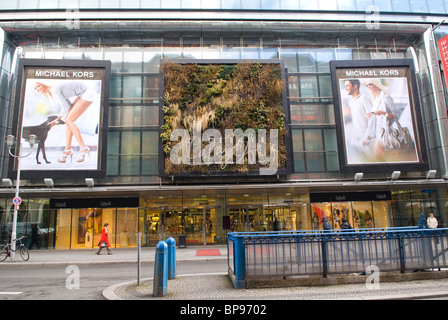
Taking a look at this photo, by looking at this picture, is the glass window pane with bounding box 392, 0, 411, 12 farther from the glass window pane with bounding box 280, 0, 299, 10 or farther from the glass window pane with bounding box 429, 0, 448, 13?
the glass window pane with bounding box 280, 0, 299, 10

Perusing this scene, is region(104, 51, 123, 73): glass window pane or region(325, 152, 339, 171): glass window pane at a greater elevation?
region(104, 51, 123, 73): glass window pane

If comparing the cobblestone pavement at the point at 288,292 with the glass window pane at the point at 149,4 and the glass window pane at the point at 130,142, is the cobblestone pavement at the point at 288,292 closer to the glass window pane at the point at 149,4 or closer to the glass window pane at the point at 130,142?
the glass window pane at the point at 130,142

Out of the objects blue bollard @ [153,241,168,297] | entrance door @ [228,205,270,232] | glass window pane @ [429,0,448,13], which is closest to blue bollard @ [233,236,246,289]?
blue bollard @ [153,241,168,297]

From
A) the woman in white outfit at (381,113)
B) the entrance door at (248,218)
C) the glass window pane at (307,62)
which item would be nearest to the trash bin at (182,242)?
the entrance door at (248,218)

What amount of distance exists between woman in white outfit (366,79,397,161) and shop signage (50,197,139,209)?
17842 millimetres

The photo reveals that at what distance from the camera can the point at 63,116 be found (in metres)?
22.4

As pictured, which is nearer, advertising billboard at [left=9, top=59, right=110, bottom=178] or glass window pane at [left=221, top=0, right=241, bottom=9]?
advertising billboard at [left=9, top=59, right=110, bottom=178]

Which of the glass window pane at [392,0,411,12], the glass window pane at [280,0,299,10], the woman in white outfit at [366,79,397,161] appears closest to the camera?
the woman in white outfit at [366,79,397,161]

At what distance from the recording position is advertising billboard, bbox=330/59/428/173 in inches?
918
